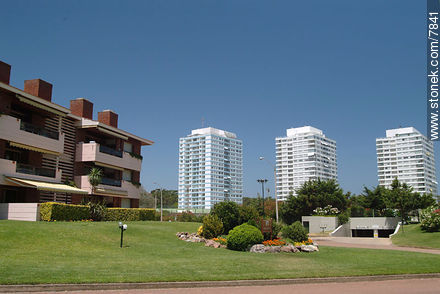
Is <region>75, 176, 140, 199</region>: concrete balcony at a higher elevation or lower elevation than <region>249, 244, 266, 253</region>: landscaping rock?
higher

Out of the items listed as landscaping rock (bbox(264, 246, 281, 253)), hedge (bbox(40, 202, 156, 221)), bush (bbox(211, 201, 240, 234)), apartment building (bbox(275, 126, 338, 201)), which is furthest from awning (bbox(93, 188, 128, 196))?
apartment building (bbox(275, 126, 338, 201))

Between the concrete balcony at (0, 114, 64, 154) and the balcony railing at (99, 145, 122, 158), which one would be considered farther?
the balcony railing at (99, 145, 122, 158)

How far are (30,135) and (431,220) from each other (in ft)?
124

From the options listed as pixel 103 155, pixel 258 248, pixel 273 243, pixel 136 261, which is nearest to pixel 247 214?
pixel 273 243

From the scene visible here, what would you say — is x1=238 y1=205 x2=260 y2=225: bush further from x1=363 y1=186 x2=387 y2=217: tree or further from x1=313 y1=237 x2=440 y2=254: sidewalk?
x1=363 y1=186 x2=387 y2=217: tree

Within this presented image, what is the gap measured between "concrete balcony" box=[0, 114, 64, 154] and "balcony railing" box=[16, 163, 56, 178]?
61.2 inches

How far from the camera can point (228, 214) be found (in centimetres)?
2786

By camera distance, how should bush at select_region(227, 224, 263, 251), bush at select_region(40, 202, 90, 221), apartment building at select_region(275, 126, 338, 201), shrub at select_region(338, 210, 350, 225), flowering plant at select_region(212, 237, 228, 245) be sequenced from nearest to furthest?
1. bush at select_region(227, 224, 263, 251)
2. flowering plant at select_region(212, 237, 228, 245)
3. bush at select_region(40, 202, 90, 221)
4. shrub at select_region(338, 210, 350, 225)
5. apartment building at select_region(275, 126, 338, 201)

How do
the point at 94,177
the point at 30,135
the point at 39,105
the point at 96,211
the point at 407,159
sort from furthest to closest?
the point at 407,159, the point at 94,177, the point at 96,211, the point at 39,105, the point at 30,135

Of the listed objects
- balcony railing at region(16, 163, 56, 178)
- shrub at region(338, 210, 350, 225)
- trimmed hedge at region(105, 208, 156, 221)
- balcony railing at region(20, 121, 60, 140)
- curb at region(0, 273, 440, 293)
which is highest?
balcony railing at region(20, 121, 60, 140)

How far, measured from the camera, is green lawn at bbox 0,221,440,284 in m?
13.0

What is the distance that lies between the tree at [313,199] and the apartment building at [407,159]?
134613 mm

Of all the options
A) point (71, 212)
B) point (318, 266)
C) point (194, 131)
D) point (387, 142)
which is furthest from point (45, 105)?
point (387, 142)

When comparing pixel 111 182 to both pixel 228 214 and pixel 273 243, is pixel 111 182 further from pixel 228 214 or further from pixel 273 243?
pixel 273 243
